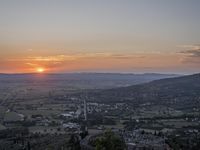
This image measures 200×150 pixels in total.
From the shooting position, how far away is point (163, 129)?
228 ft

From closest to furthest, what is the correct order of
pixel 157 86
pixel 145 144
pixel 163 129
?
pixel 145 144, pixel 163 129, pixel 157 86

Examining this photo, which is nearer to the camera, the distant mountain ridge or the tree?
the tree

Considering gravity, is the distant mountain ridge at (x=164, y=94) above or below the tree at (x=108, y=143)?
below

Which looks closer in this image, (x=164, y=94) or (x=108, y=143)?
(x=108, y=143)

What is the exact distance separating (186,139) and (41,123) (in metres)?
36.0

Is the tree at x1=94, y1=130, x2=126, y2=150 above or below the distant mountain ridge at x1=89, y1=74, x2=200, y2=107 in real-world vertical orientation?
above

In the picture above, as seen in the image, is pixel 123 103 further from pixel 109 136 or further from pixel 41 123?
pixel 109 136

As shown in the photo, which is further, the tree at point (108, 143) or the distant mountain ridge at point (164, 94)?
the distant mountain ridge at point (164, 94)

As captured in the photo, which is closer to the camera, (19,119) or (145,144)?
(145,144)

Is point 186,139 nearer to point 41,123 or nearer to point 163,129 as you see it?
point 163,129

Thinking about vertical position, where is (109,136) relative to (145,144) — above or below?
above

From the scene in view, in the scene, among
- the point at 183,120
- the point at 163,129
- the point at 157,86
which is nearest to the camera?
the point at 163,129

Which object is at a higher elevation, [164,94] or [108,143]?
[108,143]

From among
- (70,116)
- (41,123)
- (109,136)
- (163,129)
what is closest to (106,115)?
(70,116)
